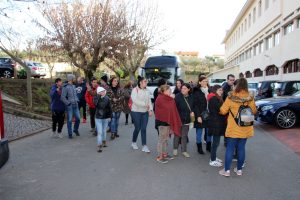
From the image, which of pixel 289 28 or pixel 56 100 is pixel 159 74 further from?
pixel 56 100

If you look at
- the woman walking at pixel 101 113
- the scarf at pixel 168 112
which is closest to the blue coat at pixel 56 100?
the woman walking at pixel 101 113

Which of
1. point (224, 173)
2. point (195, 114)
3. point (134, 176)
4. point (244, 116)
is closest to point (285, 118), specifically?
point (195, 114)

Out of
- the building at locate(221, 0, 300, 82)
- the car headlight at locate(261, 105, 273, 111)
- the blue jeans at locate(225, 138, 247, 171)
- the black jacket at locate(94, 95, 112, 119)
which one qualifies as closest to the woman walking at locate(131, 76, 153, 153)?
the black jacket at locate(94, 95, 112, 119)

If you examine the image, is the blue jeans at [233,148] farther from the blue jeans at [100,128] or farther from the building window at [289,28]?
the building window at [289,28]

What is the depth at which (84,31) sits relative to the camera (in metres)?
23.2

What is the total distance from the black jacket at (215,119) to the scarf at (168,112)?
815 millimetres

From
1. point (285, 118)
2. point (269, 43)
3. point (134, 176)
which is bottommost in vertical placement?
point (134, 176)

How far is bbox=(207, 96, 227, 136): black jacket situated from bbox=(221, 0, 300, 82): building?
25.5 ft

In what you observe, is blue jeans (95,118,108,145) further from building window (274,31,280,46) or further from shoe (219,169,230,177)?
building window (274,31,280,46)

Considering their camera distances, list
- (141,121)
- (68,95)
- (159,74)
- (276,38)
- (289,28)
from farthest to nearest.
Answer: (276,38)
(289,28)
(159,74)
(68,95)
(141,121)

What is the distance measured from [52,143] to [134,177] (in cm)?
417

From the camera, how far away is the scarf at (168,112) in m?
7.01

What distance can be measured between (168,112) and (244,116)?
1828 mm

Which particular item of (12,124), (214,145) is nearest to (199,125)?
(214,145)
